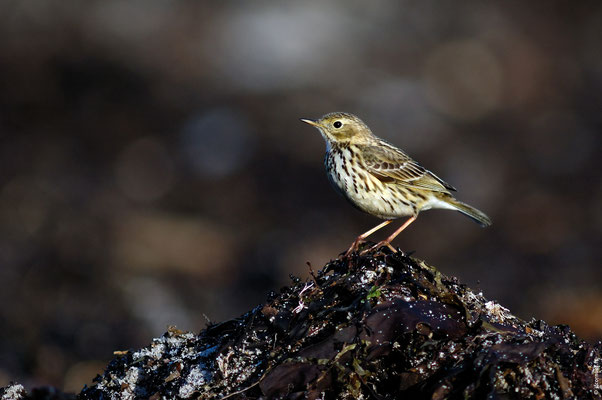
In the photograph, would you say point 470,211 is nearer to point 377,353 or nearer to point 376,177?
point 376,177

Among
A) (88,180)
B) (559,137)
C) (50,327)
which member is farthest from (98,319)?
(559,137)

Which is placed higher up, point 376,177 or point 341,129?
point 341,129

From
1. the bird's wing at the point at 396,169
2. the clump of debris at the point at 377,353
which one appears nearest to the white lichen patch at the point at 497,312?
the clump of debris at the point at 377,353

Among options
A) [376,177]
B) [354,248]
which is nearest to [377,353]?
[354,248]

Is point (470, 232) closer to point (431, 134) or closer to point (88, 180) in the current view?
point (431, 134)

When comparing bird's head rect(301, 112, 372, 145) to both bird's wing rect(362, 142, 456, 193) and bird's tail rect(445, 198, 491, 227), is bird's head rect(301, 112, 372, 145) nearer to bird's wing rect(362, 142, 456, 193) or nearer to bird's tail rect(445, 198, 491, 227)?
bird's wing rect(362, 142, 456, 193)

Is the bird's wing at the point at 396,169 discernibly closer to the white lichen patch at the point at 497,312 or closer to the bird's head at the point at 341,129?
the bird's head at the point at 341,129

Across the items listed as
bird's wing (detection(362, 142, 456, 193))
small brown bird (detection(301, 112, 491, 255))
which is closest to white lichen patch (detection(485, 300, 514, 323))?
small brown bird (detection(301, 112, 491, 255))
